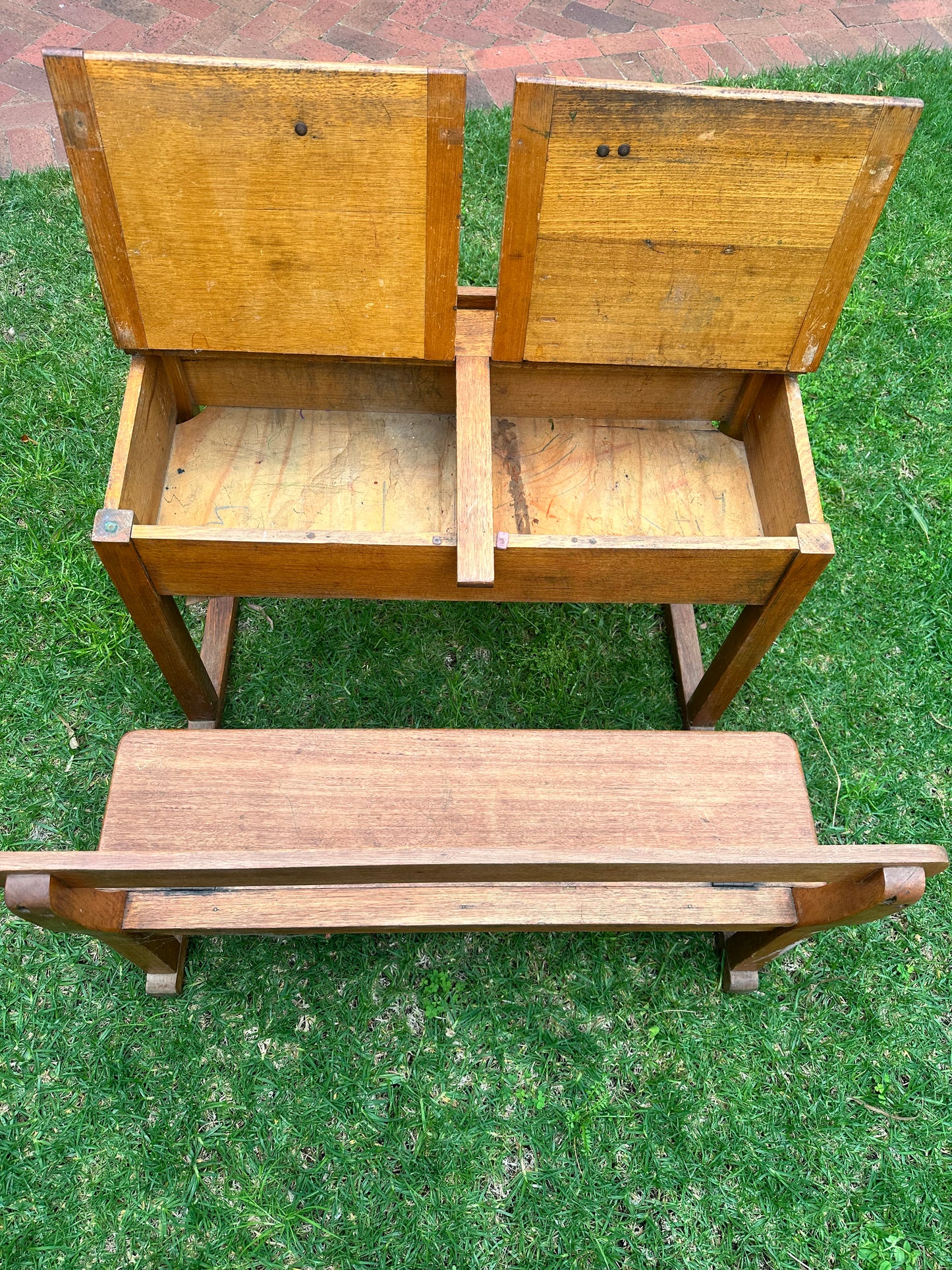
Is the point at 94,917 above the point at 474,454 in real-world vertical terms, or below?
below

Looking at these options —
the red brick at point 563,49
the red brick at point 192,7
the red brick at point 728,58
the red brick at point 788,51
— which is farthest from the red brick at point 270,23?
the red brick at point 788,51

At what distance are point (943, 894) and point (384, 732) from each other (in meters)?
1.78

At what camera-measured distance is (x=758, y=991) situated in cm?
258

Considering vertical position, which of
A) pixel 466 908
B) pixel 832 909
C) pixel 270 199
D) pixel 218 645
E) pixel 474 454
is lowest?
pixel 218 645

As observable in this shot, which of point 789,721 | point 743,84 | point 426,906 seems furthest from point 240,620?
point 743,84

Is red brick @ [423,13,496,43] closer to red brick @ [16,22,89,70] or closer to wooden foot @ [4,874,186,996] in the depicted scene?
red brick @ [16,22,89,70]

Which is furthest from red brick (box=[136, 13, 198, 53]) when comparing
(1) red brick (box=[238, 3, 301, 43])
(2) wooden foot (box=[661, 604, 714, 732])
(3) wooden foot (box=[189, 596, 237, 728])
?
(2) wooden foot (box=[661, 604, 714, 732])

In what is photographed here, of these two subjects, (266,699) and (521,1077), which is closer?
(521,1077)

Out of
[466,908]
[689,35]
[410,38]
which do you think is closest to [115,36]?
[410,38]

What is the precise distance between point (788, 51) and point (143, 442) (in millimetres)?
4239

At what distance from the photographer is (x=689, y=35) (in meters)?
4.69

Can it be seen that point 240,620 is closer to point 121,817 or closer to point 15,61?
point 121,817

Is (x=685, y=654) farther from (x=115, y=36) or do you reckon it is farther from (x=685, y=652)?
(x=115, y=36)

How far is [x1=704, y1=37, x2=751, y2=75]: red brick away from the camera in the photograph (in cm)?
459
